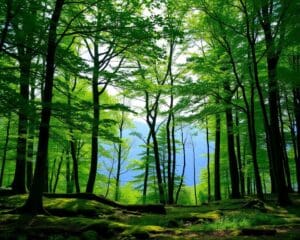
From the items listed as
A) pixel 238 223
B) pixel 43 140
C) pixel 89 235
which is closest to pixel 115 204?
pixel 43 140

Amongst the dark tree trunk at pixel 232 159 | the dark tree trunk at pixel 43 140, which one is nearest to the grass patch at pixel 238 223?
the dark tree trunk at pixel 43 140

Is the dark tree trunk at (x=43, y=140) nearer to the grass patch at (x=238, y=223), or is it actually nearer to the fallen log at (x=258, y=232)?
the grass patch at (x=238, y=223)

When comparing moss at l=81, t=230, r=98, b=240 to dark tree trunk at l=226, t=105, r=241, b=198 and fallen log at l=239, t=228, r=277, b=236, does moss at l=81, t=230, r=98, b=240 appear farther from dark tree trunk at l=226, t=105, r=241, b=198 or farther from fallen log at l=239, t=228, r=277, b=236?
dark tree trunk at l=226, t=105, r=241, b=198

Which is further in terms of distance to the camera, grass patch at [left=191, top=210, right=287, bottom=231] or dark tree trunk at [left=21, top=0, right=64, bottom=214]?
dark tree trunk at [left=21, top=0, right=64, bottom=214]

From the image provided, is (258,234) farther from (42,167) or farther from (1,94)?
(1,94)

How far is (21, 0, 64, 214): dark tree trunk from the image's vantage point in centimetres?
1226

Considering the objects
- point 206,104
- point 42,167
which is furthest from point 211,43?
point 42,167

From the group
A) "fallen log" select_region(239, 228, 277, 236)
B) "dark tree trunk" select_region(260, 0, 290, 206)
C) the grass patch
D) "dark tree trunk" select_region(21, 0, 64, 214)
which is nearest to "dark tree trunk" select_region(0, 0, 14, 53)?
"dark tree trunk" select_region(21, 0, 64, 214)

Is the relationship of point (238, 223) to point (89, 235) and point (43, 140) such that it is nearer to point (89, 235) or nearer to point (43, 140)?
point (89, 235)

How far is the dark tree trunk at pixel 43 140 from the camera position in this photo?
12258mm

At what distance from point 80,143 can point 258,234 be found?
29.5 metres

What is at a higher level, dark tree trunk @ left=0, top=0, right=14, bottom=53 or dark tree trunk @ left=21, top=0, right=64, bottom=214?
dark tree trunk @ left=0, top=0, right=14, bottom=53

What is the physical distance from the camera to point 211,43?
26.5 m

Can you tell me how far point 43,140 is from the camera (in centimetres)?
1265
